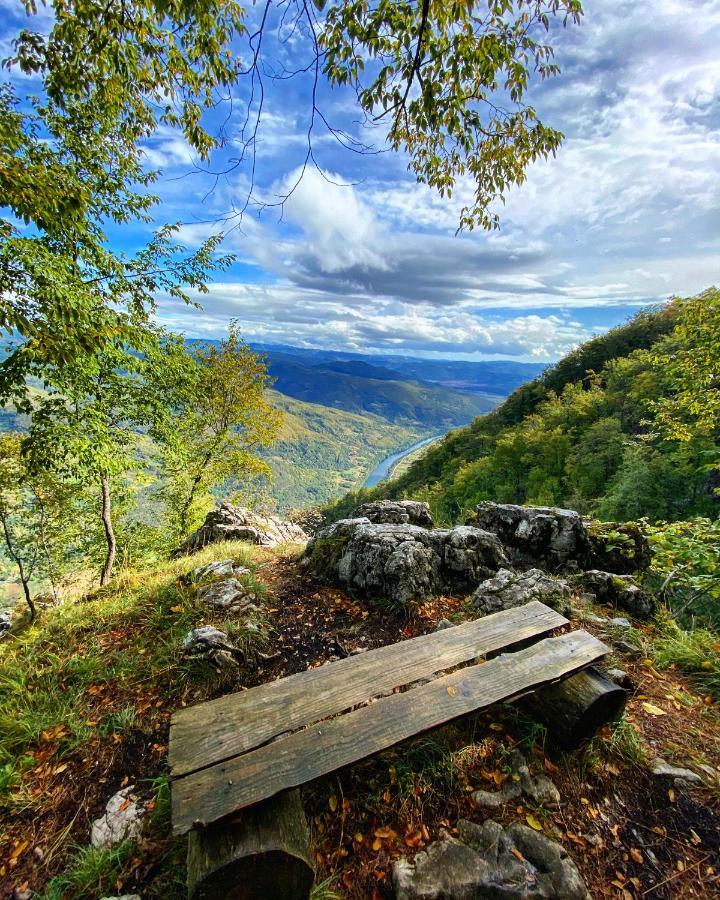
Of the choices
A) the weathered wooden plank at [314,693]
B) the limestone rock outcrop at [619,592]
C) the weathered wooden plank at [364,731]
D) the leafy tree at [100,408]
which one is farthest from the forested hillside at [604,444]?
the leafy tree at [100,408]

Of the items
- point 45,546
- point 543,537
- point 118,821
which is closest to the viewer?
point 118,821

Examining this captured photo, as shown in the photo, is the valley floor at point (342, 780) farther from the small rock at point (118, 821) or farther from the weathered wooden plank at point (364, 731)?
the weathered wooden plank at point (364, 731)

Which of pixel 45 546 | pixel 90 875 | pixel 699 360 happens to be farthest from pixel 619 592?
pixel 45 546

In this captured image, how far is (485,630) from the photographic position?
3.43 meters

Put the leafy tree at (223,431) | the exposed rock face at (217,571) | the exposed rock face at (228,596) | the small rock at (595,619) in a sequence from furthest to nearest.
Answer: the leafy tree at (223,431) < the exposed rock face at (217,571) < the exposed rock face at (228,596) < the small rock at (595,619)

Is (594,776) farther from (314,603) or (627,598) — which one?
(314,603)

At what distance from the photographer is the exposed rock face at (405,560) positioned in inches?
222

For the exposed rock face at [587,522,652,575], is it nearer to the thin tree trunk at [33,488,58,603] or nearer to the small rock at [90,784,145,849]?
the small rock at [90,784,145,849]

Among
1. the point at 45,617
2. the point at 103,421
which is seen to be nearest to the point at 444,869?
the point at 45,617

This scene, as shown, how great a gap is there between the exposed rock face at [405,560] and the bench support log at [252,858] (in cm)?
352

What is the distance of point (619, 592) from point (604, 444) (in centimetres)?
4691

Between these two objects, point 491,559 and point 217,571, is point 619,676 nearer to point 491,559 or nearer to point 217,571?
point 491,559

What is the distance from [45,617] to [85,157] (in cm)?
806

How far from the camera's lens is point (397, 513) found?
771cm
